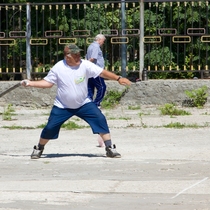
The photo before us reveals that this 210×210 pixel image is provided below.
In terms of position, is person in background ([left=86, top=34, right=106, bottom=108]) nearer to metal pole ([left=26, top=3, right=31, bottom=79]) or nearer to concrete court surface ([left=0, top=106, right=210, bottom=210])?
concrete court surface ([left=0, top=106, right=210, bottom=210])

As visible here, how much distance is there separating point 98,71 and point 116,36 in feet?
22.9

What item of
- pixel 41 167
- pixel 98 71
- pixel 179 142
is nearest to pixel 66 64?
pixel 98 71

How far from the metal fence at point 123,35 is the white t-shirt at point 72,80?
22.8ft

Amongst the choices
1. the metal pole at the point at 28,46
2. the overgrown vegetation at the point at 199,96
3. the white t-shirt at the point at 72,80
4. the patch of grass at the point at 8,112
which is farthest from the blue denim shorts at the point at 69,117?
the metal pole at the point at 28,46

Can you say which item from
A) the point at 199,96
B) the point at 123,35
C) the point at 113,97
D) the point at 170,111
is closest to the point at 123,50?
the point at 123,35

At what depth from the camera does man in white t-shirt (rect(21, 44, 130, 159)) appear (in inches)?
423

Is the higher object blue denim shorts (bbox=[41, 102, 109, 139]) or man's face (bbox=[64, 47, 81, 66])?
man's face (bbox=[64, 47, 81, 66])

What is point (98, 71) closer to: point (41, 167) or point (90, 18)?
point (41, 167)

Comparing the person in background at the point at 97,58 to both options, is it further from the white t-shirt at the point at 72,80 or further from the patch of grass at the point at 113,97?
the patch of grass at the point at 113,97

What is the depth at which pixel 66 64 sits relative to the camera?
35.5ft

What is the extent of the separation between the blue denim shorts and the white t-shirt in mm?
123

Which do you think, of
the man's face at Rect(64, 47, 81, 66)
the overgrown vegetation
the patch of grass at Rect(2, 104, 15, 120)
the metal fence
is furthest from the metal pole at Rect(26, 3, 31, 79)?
the man's face at Rect(64, 47, 81, 66)

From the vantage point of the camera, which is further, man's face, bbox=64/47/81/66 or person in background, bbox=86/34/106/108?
person in background, bbox=86/34/106/108

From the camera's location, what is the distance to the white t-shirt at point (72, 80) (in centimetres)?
1074
